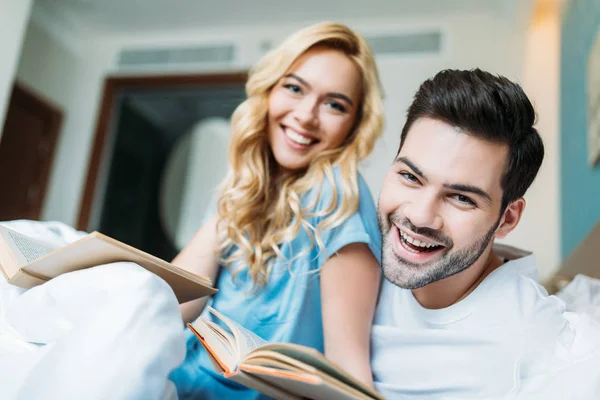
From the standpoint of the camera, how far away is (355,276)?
42.9 inches

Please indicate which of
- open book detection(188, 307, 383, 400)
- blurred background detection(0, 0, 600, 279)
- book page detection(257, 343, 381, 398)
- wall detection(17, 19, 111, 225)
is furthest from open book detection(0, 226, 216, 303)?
wall detection(17, 19, 111, 225)

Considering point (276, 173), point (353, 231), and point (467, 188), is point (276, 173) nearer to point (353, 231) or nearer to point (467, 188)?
point (353, 231)

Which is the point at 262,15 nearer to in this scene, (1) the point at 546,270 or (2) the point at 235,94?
(2) the point at 235,94

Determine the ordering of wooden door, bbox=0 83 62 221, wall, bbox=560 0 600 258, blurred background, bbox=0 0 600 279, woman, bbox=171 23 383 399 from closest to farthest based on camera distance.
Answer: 1. woman, bbox=171 23 383 399
2. wall, bbox=560 0 600 258
3. blurred background, bbox=0 0 600 279
4. wooden door, bbox=0 83 62 221

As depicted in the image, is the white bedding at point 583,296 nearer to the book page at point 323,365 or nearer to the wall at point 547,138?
the book page at point 323,365

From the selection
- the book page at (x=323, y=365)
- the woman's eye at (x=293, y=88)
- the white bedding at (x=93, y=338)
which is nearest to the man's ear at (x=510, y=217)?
the book page at (x=323, y=365)

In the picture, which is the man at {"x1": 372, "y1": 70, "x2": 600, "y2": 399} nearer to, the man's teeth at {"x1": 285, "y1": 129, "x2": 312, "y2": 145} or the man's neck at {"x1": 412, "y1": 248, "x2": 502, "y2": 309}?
the man's neck at {"x1": 412, "y1": 248, "x2": 502, "y2": 309}

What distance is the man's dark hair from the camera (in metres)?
0.87

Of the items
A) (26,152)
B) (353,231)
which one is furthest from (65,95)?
(353,231)

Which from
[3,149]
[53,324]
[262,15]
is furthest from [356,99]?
[3,149]

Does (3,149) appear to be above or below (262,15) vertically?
below

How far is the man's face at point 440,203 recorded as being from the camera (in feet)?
2.84

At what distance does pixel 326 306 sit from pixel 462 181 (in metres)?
0.38

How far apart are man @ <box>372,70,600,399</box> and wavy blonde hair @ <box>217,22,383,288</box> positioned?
10.7 inches
